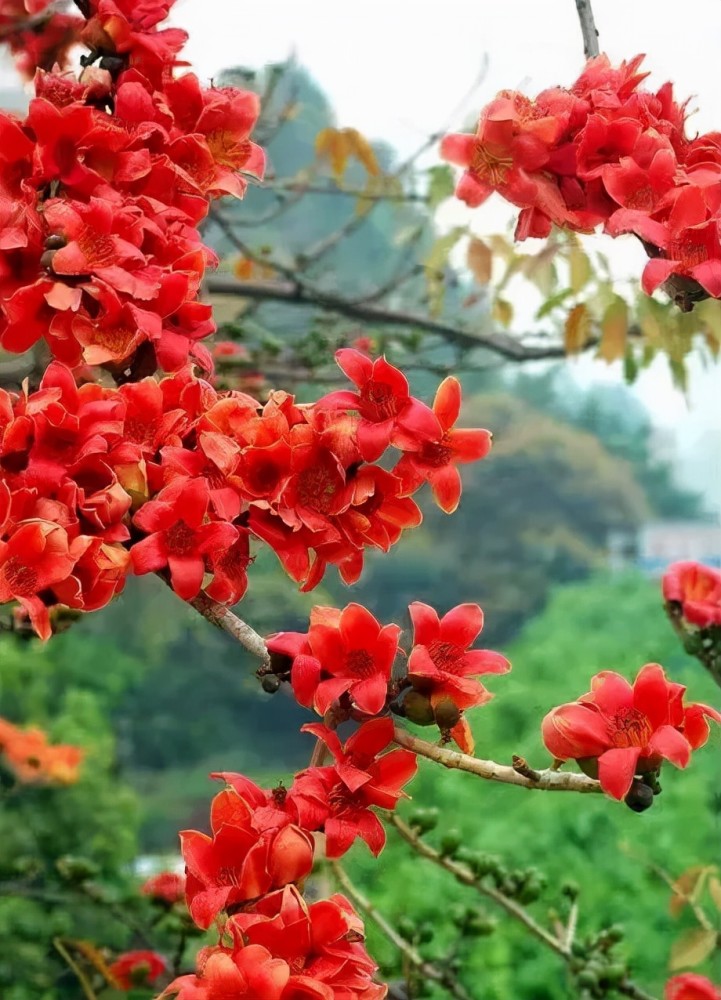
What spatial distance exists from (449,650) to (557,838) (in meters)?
0.79

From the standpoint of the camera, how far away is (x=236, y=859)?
258 mm

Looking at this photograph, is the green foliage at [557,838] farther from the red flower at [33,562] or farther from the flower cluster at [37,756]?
the red flower at [33,562]

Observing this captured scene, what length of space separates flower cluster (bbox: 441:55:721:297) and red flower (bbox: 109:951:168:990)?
0.47 meters

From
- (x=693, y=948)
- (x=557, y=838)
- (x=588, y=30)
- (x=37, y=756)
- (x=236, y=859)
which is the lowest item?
(x=37, y=756)

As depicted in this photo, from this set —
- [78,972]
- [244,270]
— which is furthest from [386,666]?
[244,270]

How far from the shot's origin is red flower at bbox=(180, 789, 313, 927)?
25 centimetres

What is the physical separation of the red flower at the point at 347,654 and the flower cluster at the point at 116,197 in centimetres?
10

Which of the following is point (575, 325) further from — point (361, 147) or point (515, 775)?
point (515, 775)

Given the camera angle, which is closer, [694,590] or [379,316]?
[694,590]

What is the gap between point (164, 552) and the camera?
0.27 m

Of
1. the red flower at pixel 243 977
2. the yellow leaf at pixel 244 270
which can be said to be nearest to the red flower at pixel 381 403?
the red flower at pixel 243 977

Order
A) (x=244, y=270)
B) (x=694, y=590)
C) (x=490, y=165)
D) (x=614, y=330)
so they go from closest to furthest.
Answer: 1. (x=490, y=165)
2. (x=694, y=590)
3. (x=614, y=330)
4. (x=244, y=270)

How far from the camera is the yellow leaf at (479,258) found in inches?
28.3

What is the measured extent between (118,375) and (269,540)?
0.09 metres
